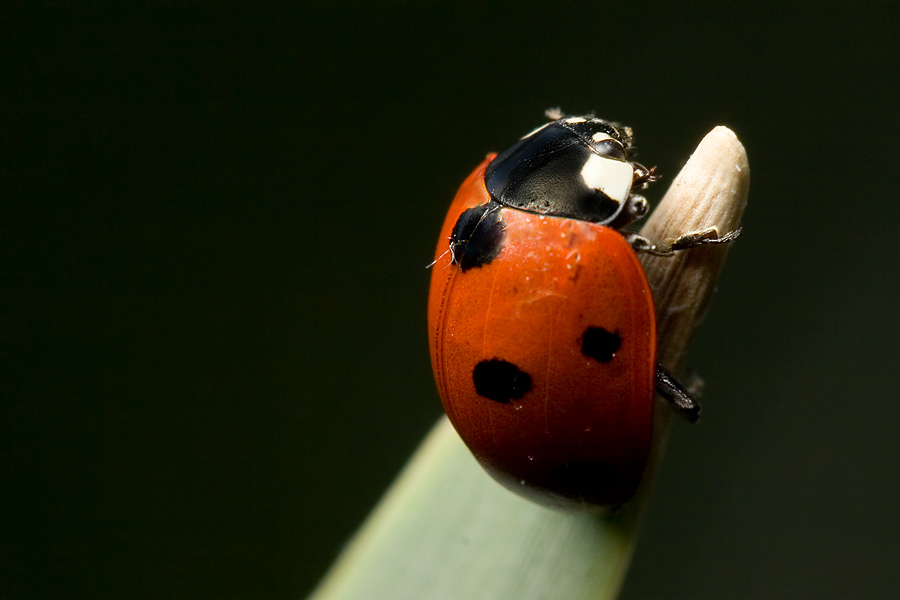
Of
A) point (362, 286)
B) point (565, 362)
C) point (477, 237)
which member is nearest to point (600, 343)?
point (565, 362)

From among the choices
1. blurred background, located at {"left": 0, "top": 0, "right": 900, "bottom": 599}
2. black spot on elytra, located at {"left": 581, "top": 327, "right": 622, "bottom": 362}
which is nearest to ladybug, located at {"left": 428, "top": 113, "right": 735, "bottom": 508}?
black spot on elytra, located at {"left": 581, "top": 327, "right": 622, "bottom": 362}

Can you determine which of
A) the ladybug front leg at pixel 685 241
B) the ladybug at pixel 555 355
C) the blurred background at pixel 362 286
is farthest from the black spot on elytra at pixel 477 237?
the blurred background at pixel 362 286

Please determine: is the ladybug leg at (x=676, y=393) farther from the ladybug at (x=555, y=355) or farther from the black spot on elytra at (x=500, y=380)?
the black spot on elytra at (x=500, y=380)

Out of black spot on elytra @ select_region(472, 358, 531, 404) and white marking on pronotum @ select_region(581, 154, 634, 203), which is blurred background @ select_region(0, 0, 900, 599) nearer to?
white marking on pronotum @ select_region(581, 154, 634, 203)

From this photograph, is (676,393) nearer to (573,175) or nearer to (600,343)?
(600,343)

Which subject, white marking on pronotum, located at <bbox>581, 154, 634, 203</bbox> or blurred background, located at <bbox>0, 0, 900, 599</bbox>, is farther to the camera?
blurred background, located at <bbox>0, 0, 900, 599</bbox>

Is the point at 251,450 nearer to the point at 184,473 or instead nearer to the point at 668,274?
the point at 184,473
